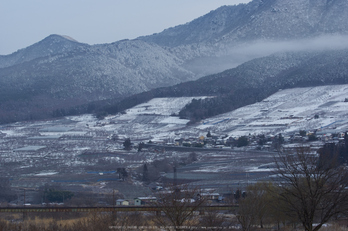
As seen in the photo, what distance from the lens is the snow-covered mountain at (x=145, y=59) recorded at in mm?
77062

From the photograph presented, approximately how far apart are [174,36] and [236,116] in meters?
117

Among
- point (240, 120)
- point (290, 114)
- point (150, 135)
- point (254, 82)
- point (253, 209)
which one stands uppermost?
point (254, 82)

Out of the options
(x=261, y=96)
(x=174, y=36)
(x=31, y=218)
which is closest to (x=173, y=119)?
(x=261, y=96)

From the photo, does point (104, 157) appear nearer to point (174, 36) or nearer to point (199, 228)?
point (199, 228)

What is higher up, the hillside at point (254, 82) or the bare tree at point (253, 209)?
the hillside at point (254, 82)

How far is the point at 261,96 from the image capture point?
193ft

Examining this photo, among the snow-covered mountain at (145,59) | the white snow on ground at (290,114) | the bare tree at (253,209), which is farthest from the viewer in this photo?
the snow-covered mountain at (145,59)

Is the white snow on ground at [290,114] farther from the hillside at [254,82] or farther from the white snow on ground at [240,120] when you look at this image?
the hillside at [254,82]

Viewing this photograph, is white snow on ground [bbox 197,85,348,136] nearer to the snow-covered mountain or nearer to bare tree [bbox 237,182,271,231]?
the snow-covered mountain

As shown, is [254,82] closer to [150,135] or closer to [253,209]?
[150,135]

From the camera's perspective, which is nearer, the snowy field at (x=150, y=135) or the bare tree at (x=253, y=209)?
the bare tree at (x=253, y=209)

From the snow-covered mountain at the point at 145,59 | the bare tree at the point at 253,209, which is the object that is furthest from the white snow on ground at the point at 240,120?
the bare tree at the point at 253,209

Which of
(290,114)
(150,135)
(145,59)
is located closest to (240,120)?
(290,114)

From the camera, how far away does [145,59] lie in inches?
4131
